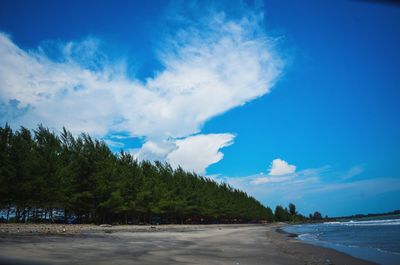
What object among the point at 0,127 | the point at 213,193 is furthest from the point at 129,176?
the point at 213,193

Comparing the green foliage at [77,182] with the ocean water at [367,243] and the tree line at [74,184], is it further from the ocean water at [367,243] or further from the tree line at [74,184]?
the ocean water at [367,243]

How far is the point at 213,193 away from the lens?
10544cm

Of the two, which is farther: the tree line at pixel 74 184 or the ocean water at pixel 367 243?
the tree line at pixel 74 184

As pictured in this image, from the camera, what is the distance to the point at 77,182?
49.6m

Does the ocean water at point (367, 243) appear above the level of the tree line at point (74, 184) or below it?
below

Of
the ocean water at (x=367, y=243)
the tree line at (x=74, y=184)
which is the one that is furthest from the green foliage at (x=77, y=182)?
the ocean water at (x=367, y=243)

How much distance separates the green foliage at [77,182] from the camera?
38625 mm

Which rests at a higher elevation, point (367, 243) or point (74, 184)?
point (74, 184)

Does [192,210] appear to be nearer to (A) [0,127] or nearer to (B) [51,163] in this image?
(B) [51,163]

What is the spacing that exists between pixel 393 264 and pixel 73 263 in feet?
41.3

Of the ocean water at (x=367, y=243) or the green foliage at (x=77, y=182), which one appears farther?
the green foliage at (x=77, y=182)

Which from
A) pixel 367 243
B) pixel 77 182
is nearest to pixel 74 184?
pixel 77 182

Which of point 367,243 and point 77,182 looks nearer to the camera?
point 367,243

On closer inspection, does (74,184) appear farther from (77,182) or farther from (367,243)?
(367,243)
